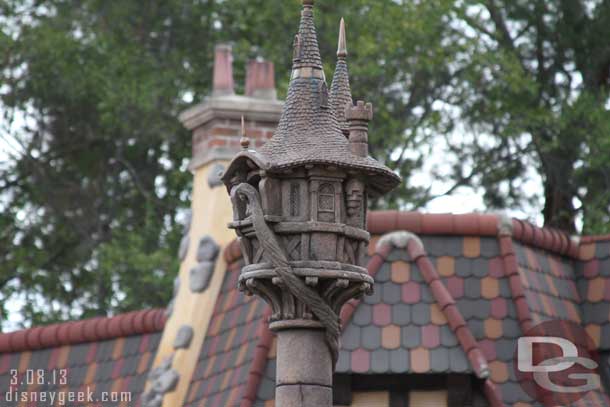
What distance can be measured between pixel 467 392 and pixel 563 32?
13.8m

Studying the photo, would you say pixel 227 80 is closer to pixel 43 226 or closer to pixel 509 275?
pixel 509 275

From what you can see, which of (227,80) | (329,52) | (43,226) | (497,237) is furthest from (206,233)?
(43,226)

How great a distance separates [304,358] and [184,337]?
5.57 metres

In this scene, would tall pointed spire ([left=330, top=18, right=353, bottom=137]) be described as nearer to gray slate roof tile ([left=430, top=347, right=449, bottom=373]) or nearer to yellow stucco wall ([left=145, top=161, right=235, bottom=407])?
gray slate roof tile ([left=430, top=347, right=449, bottom=373])

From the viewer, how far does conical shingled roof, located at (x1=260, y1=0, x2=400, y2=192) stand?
1100cm

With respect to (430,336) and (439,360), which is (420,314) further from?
(439,360)

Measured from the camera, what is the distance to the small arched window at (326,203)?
35.8 ft

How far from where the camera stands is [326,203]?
36.0 feet

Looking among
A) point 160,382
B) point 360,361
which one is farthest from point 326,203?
point 160,382

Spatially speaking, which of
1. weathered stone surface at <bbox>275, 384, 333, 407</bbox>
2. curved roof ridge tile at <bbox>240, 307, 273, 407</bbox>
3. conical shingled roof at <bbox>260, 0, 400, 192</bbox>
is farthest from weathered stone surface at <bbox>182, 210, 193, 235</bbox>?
weathered stone surface at <bbox>275, 384, 333, 407</bbox>

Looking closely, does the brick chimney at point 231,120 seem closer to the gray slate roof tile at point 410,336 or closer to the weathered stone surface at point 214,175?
the weathered stone surface at point 214,175

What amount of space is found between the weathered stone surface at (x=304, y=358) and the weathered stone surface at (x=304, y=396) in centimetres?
3

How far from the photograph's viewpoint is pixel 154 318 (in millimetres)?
17078

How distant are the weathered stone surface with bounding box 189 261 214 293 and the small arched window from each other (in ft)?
18.2
